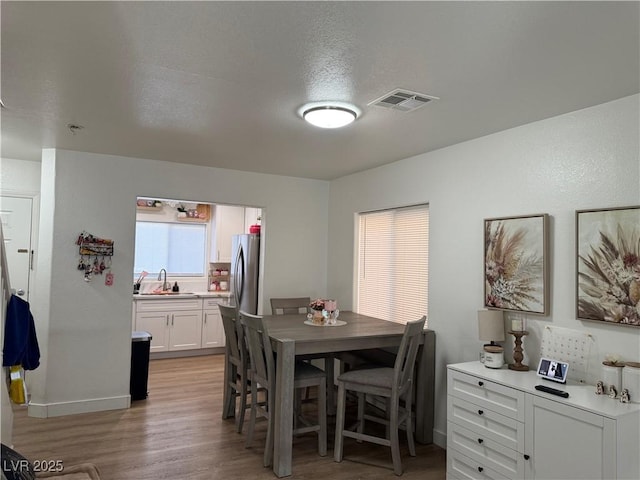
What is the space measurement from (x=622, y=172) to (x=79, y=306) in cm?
445

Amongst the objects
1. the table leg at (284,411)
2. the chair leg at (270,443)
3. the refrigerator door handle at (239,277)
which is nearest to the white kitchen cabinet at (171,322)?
the refrigerator door handle at (239,277)

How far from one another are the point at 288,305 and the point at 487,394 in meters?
2.52

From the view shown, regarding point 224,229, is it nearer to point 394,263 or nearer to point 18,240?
point 18,240

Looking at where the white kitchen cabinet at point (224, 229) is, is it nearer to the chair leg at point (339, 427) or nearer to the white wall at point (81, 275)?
the white wall at point (81, 275)

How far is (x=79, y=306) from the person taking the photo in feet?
13.5

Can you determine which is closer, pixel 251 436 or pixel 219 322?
pixel 251 436

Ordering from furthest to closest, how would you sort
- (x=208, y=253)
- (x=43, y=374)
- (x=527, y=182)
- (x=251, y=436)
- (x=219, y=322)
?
1. (x=208, y=253)
2. (x=219, y=322)
3. (x=43, y=374)
4. (x=251, y=436)
5. (x=527, y=182)

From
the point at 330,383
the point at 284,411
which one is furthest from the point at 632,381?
the point at 330,383

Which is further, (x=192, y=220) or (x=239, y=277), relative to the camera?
(x=192, y=220)

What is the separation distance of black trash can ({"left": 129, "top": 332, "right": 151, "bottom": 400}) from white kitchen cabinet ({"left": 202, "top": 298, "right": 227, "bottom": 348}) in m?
1.92

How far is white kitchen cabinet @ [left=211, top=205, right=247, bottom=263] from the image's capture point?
705 cm

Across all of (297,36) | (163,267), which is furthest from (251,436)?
(163,267)

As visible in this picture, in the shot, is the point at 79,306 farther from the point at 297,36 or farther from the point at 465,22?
the point at 465,22

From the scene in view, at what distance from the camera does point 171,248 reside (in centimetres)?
704
